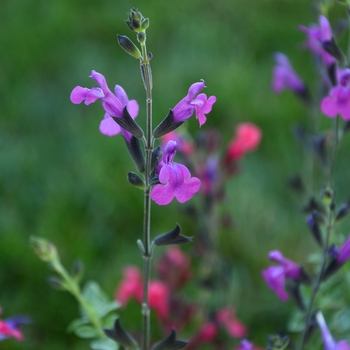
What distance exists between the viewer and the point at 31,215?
→ 7.38ft

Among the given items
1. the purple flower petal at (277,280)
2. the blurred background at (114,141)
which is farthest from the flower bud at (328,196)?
the blurred background at (114,141)

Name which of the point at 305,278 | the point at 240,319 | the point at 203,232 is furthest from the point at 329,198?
the point at 240,319

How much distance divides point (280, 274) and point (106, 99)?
504 mm

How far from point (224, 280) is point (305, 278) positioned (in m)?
0.51

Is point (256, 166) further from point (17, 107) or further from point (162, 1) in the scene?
point (162, 1)

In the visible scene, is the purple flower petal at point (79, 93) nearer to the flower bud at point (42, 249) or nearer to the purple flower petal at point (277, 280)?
the flower bud at point (42, 249)

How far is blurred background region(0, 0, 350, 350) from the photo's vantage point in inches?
77.6

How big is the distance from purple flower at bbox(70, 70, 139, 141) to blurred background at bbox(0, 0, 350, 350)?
931mm

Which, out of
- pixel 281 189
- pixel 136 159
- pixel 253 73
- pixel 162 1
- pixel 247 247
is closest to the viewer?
pixel 136 159

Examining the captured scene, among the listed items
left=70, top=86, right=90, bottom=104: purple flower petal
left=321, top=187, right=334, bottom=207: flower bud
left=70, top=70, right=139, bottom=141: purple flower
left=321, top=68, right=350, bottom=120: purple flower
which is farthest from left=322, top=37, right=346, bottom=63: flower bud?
left=70, top=86, right=90, bottom=104: purple flower petal

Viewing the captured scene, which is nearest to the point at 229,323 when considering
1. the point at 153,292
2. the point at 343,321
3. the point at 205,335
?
the point at 205,335

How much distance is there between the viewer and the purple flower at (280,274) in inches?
44.3

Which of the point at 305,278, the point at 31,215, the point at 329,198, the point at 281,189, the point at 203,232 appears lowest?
the point at 31,215

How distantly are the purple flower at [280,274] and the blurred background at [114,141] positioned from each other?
640 mm
